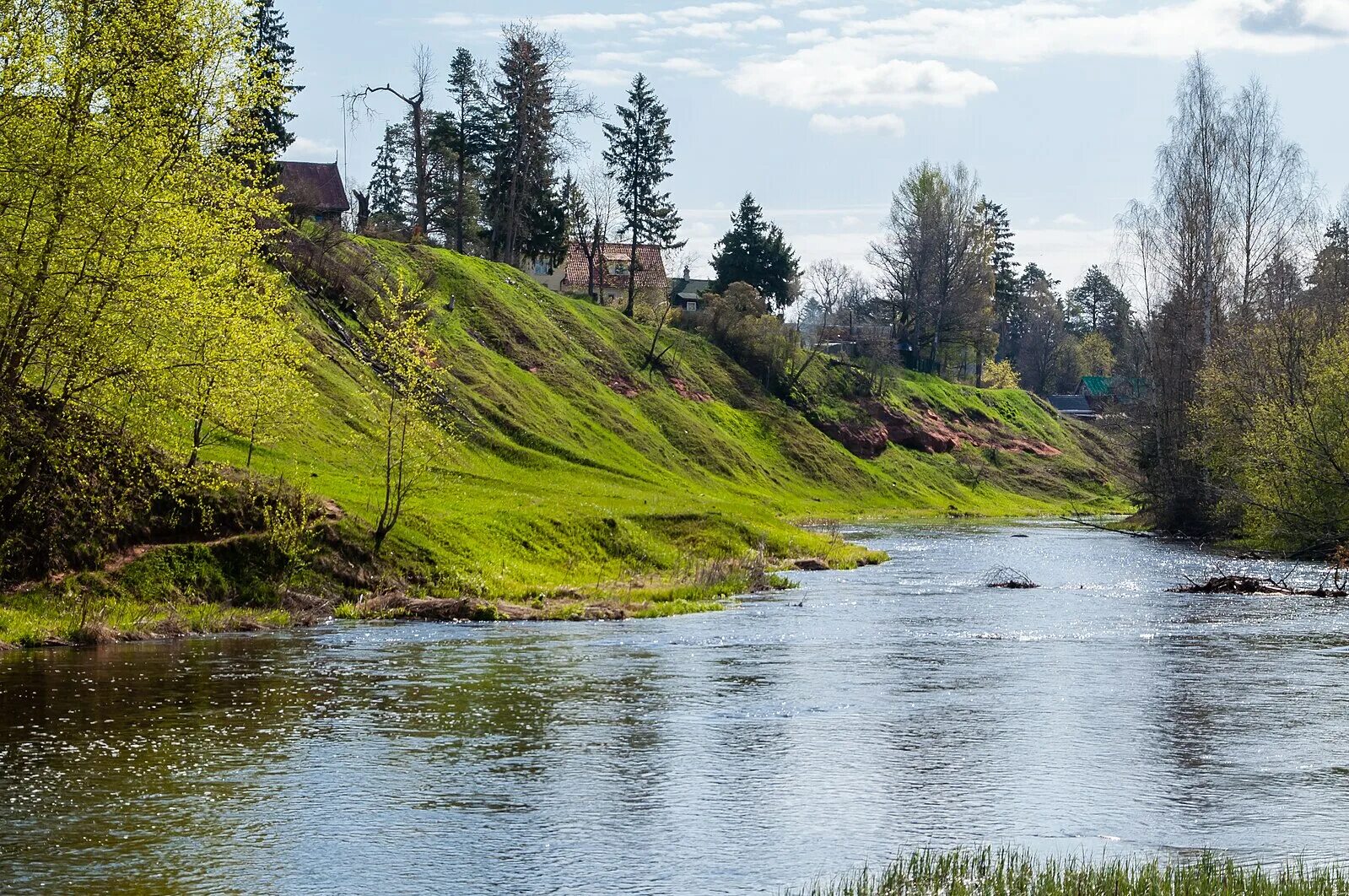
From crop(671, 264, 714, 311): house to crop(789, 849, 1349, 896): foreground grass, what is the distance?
161 meters

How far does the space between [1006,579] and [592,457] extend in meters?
38.9

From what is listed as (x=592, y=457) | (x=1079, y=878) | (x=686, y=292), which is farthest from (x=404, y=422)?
(x=686, y=292)

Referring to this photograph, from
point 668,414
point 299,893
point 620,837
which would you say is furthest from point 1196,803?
point 668,414

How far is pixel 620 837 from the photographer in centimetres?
1847

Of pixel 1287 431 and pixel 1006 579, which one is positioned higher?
pixel 1287 431

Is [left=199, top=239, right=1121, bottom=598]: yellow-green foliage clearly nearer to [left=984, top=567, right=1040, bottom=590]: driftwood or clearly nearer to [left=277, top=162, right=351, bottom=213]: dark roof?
[left=984, top=567, right=1040, bottom=590]: driftwood

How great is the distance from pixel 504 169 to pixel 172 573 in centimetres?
9511

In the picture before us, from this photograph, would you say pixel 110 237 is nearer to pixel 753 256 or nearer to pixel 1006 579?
pixel 1006 579

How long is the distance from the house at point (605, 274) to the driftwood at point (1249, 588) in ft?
316

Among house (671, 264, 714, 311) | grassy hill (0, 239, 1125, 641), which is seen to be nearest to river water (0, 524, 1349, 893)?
grassy hill (0, 239, 1125, 641)

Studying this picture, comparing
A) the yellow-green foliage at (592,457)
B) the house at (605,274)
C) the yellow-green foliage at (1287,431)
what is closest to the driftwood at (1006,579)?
the yellow-green foliage at (592,457)

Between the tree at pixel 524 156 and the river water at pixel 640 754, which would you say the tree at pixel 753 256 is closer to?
the tree at pixel 524 156

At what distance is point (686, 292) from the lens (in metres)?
194

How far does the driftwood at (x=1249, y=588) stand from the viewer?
48.9m
